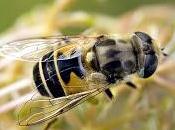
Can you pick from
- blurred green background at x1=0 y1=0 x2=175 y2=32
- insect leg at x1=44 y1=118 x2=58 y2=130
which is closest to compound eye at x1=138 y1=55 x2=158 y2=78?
insect leg at x1=44 y1=118 x2=58 y2=130

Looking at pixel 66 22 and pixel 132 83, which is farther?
pixel 66 22

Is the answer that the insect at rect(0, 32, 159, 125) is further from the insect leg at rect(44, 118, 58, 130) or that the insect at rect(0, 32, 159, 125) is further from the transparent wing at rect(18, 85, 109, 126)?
the insect leg at rect(44, 118, 58, 130)

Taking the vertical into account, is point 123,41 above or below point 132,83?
above

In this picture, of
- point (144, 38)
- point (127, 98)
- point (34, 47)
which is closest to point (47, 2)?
point (127, 98)

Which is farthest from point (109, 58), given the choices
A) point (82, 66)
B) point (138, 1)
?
point (138, 1)

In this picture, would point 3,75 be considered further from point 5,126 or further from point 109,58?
point 109,58

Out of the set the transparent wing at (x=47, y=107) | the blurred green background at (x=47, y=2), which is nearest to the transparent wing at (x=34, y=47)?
the transparent wing at (x=47, y=107)
